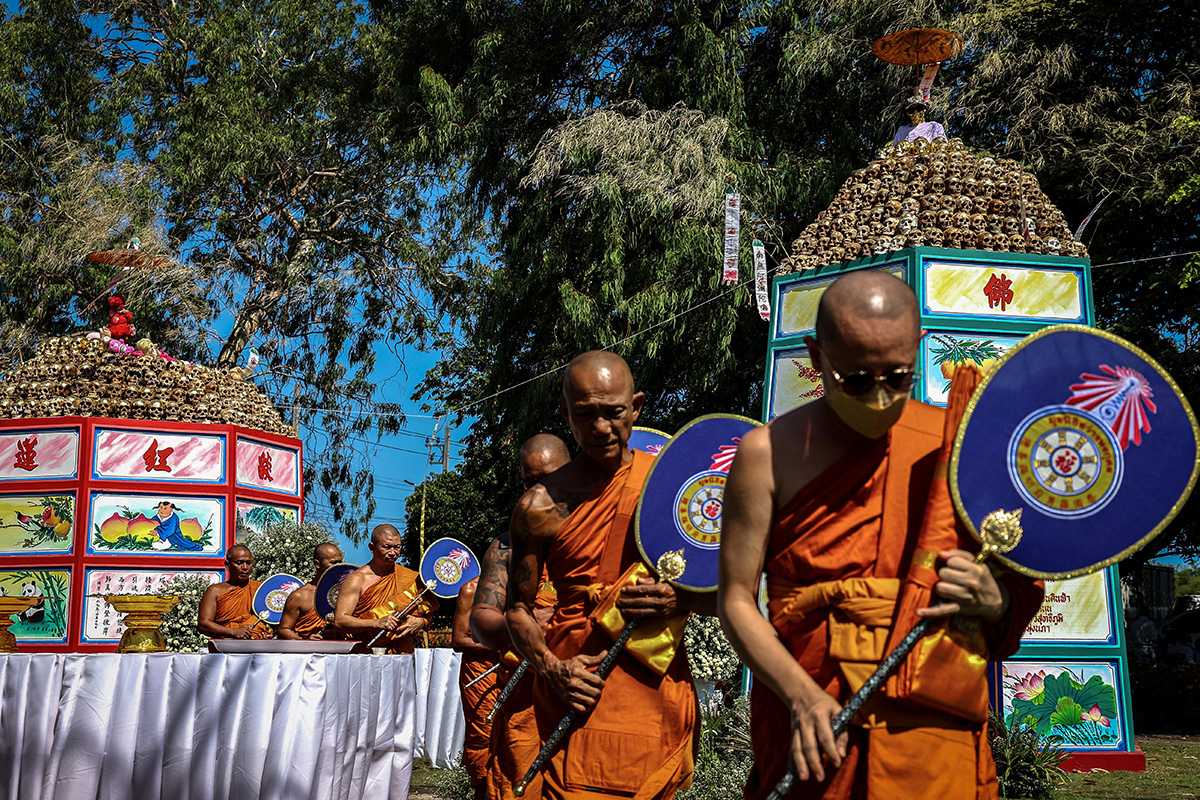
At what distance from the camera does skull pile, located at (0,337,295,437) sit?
1572cm

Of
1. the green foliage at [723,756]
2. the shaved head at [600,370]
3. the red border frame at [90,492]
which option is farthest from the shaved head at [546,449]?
the red border frame at [90,492]

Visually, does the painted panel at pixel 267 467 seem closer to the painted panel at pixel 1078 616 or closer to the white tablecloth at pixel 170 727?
the white tablecloth at pixel 170 727

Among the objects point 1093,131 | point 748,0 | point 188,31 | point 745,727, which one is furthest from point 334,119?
point 745,727

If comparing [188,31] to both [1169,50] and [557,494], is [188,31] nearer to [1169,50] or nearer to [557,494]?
[1169,50]

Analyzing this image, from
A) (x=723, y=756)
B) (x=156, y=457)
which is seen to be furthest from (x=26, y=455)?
(x=723, y=756)

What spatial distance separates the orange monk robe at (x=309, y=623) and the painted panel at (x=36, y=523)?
5699 mm

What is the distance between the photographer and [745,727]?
331 inches

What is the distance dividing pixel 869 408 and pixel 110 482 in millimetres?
14376

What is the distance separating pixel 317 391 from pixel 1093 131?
16815mm

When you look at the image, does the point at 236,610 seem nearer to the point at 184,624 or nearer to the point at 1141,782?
the point at 184,624

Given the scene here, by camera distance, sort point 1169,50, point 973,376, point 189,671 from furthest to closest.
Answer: point 1169,50, point 189,671, point 973,376

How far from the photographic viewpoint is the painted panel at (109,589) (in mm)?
14477

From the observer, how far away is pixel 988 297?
909 cm

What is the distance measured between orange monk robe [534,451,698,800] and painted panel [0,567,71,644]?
41.4 feet
